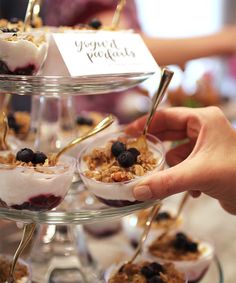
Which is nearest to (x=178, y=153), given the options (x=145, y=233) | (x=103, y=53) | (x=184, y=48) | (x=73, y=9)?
(x=145, y=233)

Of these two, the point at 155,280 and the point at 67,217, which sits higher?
the point at 67,217

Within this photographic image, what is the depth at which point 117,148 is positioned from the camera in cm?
70

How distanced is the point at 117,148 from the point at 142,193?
0.11 metres

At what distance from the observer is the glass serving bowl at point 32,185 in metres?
0.62

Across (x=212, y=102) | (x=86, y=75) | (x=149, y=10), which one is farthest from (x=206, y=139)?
(x=149, y=10)

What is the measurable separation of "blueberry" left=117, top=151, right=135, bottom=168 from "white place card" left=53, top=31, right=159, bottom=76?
0.12 meters

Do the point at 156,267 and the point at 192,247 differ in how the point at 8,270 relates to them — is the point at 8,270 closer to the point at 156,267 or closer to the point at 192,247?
the point at 156,267

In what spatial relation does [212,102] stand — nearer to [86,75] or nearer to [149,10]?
[86,75]

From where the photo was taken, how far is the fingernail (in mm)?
612

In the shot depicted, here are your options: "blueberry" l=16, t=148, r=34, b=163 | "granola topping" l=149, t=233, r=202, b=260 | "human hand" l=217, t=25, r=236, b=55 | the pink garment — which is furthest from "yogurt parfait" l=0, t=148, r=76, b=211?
"human hand" l=217, t=25, r=236, b=55

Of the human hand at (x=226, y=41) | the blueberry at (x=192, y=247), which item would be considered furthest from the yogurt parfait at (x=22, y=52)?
the human hand at (x=226, y=41)

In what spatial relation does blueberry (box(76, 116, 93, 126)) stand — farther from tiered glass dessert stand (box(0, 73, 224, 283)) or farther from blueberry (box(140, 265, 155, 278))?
blueberry (box(140, 265, 155, 278))

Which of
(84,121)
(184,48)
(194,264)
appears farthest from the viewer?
(184,48)

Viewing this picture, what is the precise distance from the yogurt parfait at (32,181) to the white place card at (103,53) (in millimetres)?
142
